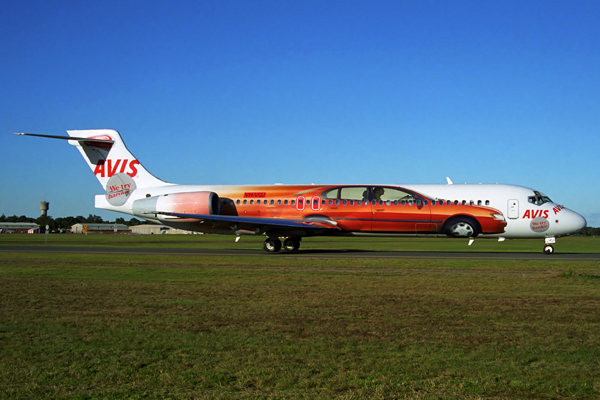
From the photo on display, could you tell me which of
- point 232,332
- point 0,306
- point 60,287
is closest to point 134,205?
point 60,287

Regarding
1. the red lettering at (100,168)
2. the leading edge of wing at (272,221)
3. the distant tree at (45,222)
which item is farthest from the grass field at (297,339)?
the distant tree at (45,222)

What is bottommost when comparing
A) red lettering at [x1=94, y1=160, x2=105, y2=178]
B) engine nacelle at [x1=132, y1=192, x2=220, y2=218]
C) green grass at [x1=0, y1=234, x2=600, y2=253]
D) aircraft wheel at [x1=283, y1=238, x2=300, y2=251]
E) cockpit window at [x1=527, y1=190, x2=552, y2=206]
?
green grass at [x1=0, y1=234, x2=600, y2=253]

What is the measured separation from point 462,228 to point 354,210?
5923 mm

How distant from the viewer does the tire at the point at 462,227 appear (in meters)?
28.8

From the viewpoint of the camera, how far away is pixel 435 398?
4.91 metres

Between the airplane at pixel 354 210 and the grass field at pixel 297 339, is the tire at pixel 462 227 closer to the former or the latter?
the airplane at pixel 354 210

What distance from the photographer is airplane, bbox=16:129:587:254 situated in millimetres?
28875

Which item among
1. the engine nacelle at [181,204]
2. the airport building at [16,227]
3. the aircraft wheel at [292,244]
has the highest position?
the engine nacelle at [181,204]

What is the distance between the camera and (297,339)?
7246 millimetres

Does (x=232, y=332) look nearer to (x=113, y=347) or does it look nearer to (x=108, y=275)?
(x=113, y=347)

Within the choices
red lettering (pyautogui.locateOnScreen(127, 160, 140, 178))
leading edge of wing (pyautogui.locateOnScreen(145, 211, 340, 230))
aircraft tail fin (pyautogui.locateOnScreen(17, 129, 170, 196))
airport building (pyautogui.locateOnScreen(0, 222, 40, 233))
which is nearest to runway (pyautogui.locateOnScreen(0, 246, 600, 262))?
leading edge of wing (pyautogui.locateOnScreen(145, 211, 340, 230))

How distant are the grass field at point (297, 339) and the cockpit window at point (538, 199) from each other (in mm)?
15886

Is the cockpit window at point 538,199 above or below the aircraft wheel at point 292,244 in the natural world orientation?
above

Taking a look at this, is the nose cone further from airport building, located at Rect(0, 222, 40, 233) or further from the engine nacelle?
airport building, located at Rect(0, 222, 40, 233)
